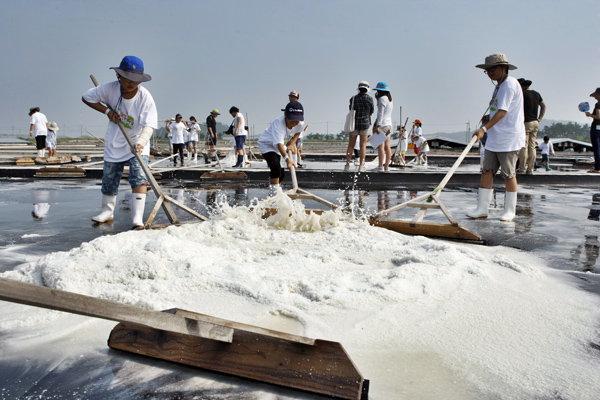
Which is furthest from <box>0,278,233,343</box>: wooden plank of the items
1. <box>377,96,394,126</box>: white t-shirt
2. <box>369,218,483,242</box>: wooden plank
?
<box>377,96,394,126</box>: white t-shirt

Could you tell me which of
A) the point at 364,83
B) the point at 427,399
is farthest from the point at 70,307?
the point at 364,83

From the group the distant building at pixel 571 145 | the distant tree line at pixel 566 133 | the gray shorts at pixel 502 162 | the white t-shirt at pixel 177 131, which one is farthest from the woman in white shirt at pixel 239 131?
the distant tree line at pixel 566 133

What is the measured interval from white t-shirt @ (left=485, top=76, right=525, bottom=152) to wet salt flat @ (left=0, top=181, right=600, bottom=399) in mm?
1280

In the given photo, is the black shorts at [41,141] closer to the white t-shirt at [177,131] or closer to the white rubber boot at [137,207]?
the white t-shirt at [177,131]

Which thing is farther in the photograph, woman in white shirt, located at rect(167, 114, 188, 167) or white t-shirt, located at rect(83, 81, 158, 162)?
woman in white shirt, located at rect(167, 114, 188, 167)

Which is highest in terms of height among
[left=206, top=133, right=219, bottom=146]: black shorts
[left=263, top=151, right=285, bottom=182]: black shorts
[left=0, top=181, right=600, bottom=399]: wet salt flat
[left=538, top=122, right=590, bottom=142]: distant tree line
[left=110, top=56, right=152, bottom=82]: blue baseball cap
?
[left=538, top=122, right=590, bottom=142]: distant tree line

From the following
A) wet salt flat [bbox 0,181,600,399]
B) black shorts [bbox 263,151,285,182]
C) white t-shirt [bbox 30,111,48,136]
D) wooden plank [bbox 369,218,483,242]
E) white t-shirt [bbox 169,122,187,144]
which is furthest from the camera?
white t-shirt [bbox 169,122,187,144]

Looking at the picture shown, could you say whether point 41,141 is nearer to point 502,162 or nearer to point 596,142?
point 502,162

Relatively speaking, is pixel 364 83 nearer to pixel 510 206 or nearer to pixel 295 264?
pixel 510 206

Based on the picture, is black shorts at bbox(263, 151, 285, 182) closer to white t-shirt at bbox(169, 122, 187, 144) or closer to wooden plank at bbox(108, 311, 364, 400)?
wooden plank at bbox(108, 311, 364, 400)

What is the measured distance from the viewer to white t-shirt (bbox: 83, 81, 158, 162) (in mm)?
4938

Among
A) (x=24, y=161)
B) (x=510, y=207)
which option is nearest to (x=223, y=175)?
(x=510, y=207)

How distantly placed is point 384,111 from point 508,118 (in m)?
4.98

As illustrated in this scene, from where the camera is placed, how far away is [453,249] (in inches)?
138
